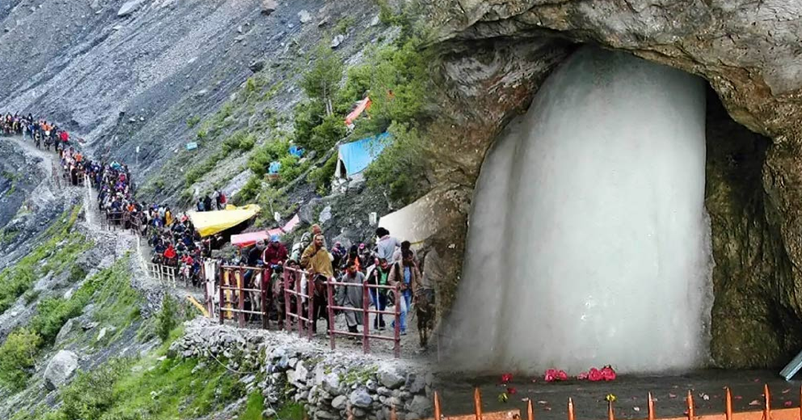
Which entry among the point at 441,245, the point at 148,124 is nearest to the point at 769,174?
the point at 441,245

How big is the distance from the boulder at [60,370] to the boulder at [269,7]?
36.5 meters

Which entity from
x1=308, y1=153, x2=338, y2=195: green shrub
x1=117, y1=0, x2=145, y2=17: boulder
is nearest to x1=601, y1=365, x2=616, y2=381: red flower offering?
→ x1=308, y1=153, x2=338, y2=195: green shrub

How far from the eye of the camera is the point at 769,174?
11.1 metres

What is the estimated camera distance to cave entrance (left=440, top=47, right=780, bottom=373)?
37.2 feet

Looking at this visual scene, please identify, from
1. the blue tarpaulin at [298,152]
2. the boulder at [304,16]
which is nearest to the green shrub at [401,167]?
the blue tarpaulin at [298,152]

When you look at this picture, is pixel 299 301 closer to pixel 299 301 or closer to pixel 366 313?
pixel 299 301

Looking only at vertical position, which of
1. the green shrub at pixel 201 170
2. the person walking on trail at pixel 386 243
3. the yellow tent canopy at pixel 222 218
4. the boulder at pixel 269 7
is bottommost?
the person walking on trail at pixel 386 243

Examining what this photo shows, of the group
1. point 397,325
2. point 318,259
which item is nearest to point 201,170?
point 318,259

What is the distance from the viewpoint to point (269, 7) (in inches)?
2395

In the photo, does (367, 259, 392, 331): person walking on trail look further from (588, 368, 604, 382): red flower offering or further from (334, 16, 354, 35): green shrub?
(334, 16, 354, 35): green shrub

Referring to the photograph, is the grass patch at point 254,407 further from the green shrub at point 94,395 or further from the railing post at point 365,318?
the green shrub at point 94,395

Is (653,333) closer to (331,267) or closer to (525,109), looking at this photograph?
(525,109)

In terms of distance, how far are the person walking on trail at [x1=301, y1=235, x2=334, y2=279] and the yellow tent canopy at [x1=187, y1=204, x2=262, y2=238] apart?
45.0 ft

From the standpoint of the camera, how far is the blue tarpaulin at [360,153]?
1044cm
